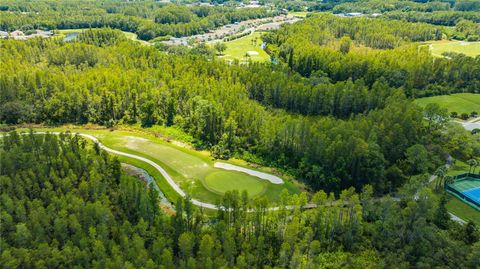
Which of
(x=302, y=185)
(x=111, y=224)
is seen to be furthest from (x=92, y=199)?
(x=302, y=185)

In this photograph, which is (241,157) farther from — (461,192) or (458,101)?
(458,101)

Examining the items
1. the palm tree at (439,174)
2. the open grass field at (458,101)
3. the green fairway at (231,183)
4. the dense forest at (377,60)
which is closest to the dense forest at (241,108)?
the palm tree at (439,174)

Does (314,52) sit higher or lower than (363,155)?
higher

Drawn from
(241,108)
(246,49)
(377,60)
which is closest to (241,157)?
(241,108)

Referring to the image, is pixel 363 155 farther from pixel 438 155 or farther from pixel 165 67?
pixel 165 67

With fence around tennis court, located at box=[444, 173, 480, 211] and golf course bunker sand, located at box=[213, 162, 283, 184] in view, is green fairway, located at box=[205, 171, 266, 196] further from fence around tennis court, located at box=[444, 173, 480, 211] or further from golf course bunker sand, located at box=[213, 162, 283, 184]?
fence around tennis court, located at box=[444, 173, 480, 211]

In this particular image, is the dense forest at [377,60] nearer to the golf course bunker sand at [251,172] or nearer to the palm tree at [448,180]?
the palm tree at [448,180]
